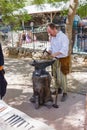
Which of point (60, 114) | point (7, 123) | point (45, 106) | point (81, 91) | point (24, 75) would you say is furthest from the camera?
point (24, 75)

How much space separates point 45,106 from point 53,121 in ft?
2.53

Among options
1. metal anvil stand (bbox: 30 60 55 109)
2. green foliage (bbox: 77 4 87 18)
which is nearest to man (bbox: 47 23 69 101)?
metal anvil stand (bbox: 30 60 55 109)

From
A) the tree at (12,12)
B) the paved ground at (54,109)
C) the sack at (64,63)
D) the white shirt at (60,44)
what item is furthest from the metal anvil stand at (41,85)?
the tree at (12,12)

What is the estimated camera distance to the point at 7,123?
217 centimetres

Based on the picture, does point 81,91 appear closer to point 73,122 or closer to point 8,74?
point 73,122

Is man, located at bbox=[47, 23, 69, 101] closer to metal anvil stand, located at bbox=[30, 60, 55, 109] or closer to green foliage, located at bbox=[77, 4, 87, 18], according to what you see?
metal anvil stand, located at bbox=[30, 60, 55, 109]

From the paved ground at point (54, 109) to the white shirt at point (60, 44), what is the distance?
1.10 meters

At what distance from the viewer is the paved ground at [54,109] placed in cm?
514

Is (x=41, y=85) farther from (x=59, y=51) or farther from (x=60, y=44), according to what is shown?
(x=60, y=44)

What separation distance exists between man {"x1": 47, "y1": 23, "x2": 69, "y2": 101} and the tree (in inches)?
142

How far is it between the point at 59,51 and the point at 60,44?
15 centimetres

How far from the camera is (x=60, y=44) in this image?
5930mm

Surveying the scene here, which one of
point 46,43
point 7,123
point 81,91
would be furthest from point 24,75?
point 7,123

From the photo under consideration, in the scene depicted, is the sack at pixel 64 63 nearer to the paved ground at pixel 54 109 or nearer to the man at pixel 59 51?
the man at pixel 59 51
